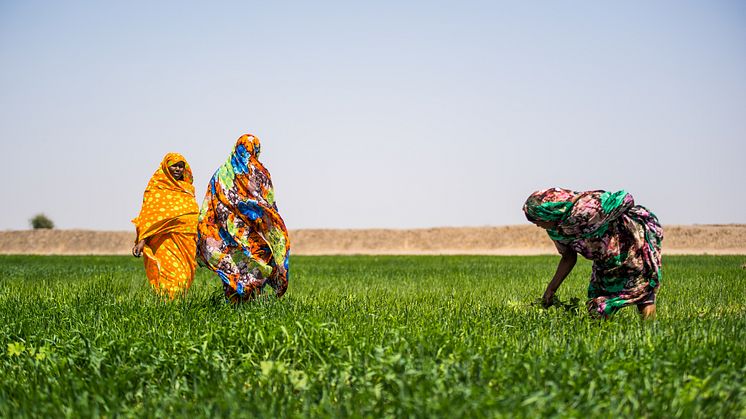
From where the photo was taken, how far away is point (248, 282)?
28.0 feet

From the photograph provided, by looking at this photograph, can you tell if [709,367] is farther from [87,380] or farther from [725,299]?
[725,299]

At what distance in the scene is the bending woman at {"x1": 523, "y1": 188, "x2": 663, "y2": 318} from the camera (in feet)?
22.5

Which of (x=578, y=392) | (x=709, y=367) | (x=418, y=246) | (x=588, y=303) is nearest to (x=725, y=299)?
(x=588, y=303)

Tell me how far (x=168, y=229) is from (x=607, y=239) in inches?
223

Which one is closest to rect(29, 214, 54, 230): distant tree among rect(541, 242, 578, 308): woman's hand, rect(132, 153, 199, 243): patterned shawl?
rect(132, 153, 199, 243): patterned shawl

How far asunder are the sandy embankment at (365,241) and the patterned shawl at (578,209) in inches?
1671

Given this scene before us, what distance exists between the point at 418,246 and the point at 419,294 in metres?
42.7

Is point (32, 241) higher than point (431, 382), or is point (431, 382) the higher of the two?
point (431, 382)

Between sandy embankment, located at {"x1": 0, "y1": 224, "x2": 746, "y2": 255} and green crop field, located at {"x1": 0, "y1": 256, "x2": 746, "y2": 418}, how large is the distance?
42986mm

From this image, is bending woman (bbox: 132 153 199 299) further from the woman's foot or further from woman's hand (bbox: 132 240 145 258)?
the woman's foot

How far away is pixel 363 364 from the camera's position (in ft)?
15.5

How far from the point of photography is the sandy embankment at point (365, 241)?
51.1m

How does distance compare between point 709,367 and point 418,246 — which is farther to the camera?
point 418,246

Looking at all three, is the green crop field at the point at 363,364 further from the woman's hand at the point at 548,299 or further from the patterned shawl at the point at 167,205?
the patterned shawl at the point at 167,205
